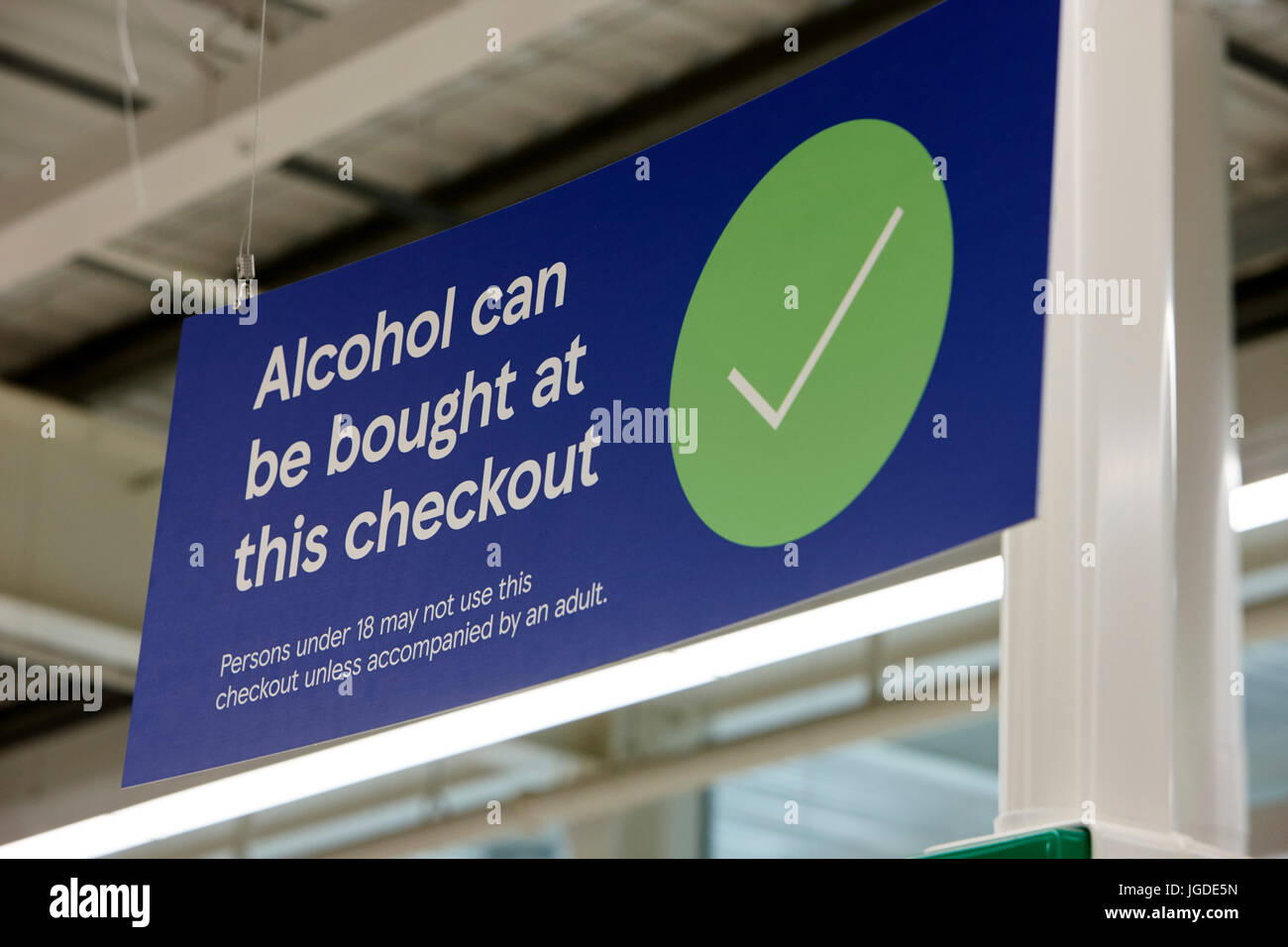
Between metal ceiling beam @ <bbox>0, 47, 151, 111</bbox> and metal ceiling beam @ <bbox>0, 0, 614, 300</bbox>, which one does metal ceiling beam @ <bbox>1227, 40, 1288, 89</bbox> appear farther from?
metal ceiling beam @ <bbox>0, 47, 151, 111</bbox>

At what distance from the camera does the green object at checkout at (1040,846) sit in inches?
78.9

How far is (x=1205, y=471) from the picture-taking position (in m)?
4.89

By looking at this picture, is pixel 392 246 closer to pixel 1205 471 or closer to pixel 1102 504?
pixel 1205 471

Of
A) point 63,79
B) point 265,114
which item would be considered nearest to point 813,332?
point 265,114

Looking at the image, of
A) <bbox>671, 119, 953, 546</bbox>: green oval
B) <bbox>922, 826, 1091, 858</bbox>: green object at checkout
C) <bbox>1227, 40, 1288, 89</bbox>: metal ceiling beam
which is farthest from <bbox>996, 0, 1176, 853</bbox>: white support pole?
<bbox>1227, 40, 1288, 89</bbox>: metal ceiling beam

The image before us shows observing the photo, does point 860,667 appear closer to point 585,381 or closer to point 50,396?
point 50,396

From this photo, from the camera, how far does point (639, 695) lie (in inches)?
236

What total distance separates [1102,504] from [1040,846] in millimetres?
444

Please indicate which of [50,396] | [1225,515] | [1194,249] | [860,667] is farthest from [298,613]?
[860,667]

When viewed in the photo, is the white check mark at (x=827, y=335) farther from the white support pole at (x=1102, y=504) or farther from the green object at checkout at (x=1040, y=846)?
the green object at checkout at (x=1040, y=846)

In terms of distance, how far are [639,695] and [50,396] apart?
3.95 m

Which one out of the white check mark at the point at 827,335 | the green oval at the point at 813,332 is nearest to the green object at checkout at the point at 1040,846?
the green oval at the point at 813,332

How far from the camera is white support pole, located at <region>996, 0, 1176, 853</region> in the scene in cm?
212

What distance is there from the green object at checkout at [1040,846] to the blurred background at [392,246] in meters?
3.28
